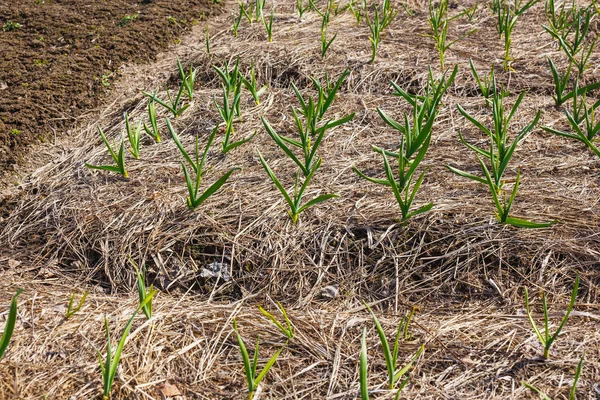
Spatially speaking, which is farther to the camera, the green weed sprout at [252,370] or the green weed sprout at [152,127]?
the green weed sprout at [152,127]

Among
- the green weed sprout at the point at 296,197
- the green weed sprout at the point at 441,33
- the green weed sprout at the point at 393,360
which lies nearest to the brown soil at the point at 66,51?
the green weed sprout at the point at 296,197

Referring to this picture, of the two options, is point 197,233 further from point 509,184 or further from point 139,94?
point 139,94

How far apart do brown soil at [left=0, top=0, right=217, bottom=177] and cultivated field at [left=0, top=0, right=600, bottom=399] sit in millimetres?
156

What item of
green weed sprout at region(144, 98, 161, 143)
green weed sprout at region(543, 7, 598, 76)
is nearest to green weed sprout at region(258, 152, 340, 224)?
green weed sprout at region(144, 98, 161, 143)

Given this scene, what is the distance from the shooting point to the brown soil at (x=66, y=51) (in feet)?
10.6

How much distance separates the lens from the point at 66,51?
149 inches

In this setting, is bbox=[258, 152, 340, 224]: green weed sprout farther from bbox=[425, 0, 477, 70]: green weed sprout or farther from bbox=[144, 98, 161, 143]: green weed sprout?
bbox=[425, 0, 477, 70]: green weed sprout

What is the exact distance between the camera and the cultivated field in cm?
182

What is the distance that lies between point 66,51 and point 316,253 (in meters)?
2.36

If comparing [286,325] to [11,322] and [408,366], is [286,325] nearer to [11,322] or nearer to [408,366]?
[408,366]

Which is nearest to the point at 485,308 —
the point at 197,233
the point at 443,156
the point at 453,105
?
the point at 443,156

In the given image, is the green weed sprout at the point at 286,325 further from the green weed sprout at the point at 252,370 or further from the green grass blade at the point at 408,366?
the green grass blade at the point at 408,366

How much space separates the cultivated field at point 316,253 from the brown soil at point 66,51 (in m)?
0.16

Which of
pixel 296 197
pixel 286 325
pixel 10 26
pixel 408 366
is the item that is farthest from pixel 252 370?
pixel 10 26
